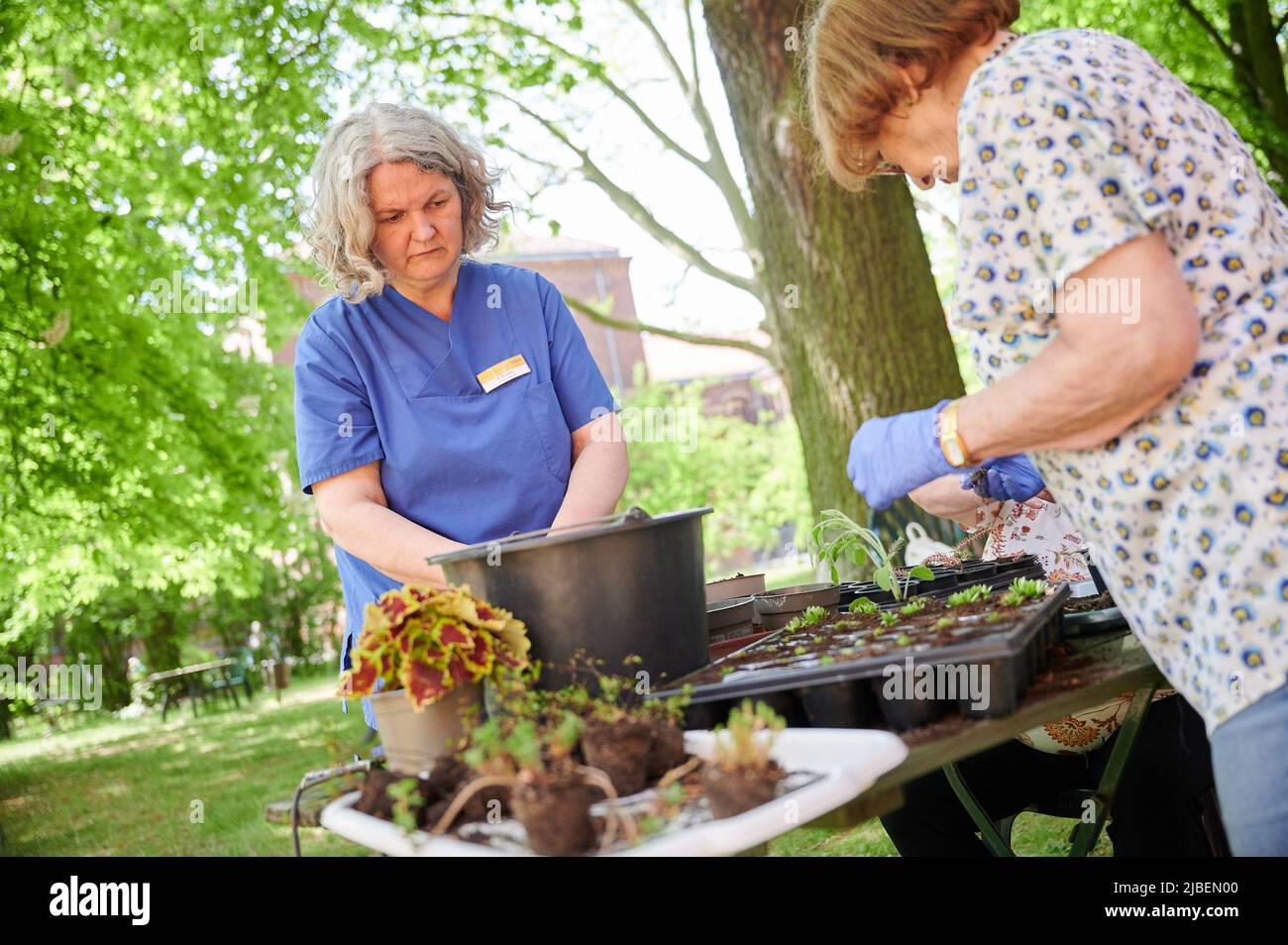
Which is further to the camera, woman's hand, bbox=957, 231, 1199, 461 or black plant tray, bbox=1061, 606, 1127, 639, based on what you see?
black plant tray, bbox=1061, 606, 1127, 639

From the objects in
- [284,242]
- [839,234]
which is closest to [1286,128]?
[839,234]

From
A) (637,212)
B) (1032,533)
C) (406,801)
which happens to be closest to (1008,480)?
(1032,533)

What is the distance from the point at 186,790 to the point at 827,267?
22.4 feet

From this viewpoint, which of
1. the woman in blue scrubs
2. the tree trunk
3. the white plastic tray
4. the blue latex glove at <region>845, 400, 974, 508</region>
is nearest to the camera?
the white plastic tray

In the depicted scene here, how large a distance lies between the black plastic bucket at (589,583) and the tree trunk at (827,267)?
11.7 ft

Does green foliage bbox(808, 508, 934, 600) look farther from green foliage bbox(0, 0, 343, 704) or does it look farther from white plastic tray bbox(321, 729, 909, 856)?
green foliage bbox(0, 0, 343, 704)

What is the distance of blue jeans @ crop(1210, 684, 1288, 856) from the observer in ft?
4.28

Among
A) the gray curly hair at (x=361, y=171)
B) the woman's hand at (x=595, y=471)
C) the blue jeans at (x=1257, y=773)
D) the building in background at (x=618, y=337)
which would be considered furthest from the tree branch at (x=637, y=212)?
the building in background at (x=618, y=337)

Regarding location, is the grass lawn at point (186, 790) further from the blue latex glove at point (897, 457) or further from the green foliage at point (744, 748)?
the green foliage at point (744, 748)

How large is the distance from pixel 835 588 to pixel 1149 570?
0.98 m

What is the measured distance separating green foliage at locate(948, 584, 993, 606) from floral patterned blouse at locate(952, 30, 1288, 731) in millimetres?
413

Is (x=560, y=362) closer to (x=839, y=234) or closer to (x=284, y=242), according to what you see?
(x=839, y=234)

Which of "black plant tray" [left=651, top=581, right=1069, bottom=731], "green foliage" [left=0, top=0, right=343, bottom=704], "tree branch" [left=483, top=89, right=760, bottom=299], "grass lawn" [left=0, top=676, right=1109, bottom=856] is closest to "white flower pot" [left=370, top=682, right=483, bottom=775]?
"black plant tray" [left=651, top=581, right=1069, bottom=731]

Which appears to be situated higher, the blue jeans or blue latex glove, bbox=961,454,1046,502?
blue latex glove, bbox=961,454,1046,502
